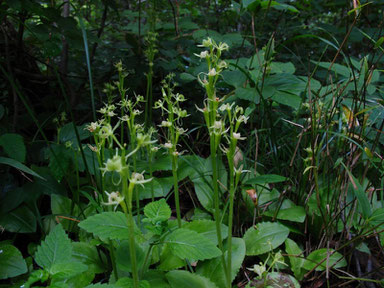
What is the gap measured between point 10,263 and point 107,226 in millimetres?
548

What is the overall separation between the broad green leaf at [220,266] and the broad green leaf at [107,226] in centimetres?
47

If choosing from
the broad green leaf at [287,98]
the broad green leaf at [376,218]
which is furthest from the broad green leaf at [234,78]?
the broad green leaf at [376,218]

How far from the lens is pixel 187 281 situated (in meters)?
1.12

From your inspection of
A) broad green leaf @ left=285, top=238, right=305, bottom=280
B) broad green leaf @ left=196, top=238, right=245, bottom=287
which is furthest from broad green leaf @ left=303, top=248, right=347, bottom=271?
broad green leaf @ left=196, top=238, right=245, bottom=287

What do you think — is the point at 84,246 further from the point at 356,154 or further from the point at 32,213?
the point at 356,154

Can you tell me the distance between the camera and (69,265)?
35.8 inches

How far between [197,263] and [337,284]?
1.89ft

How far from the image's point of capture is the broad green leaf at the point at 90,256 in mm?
1279

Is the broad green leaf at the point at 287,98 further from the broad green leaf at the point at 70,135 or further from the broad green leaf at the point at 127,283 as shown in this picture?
the broad green leaf at the point at 127,283

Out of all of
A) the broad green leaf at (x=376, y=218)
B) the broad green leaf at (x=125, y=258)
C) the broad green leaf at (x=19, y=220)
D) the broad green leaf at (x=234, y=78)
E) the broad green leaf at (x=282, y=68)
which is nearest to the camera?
the broad green leaf at (x=125, y=258)

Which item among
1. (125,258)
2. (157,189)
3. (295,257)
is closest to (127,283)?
(125,258)

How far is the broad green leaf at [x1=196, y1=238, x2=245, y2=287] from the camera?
1.21 m

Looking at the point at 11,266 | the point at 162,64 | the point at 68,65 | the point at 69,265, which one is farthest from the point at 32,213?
the point at 68,65

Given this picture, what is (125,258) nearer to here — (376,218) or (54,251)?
(54,251)
